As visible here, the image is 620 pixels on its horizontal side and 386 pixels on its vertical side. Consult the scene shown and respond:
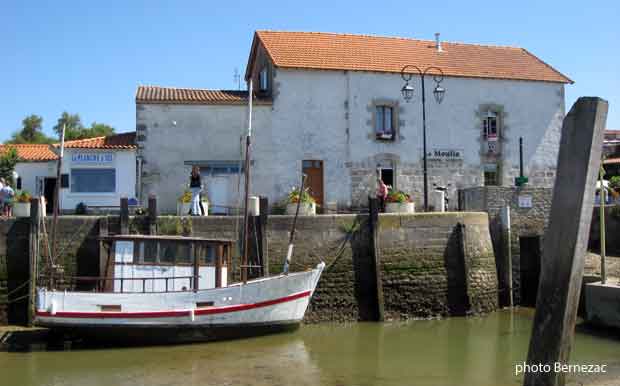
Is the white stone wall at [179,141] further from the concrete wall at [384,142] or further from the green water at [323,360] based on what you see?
the green water at [323,360]

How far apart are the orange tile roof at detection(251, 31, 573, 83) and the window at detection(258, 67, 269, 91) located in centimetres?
93

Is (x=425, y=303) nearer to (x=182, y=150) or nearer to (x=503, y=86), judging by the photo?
(x=182, y=150)

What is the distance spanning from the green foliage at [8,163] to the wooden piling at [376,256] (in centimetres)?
1224

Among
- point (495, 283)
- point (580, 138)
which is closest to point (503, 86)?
point (495, 283)

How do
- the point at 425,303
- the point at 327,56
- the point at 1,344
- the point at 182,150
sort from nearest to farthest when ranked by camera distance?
the point at 1,344 → the point at 425,303 → the point at 182,150 → the point at 327,56

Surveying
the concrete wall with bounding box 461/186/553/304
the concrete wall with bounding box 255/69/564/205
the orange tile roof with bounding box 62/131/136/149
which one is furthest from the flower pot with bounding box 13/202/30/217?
the concrete wall with bounding box 461/186/553/304

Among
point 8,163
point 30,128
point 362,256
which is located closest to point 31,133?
point 30,128

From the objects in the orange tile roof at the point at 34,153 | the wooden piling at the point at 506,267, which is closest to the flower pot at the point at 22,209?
the orange tile roof at the point at 34,153

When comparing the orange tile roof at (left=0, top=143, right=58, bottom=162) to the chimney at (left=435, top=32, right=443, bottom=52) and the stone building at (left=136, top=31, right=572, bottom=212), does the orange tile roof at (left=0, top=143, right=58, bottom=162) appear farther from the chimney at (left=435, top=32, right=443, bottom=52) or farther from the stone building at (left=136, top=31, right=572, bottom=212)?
the chimney at (left=435, top=32, right=443, bottom=52)

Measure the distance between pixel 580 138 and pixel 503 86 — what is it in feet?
53.6

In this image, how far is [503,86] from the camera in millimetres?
20109

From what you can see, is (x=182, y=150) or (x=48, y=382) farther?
(x=182, y=150)

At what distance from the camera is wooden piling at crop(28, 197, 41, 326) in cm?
1212

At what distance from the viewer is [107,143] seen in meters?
17.0
